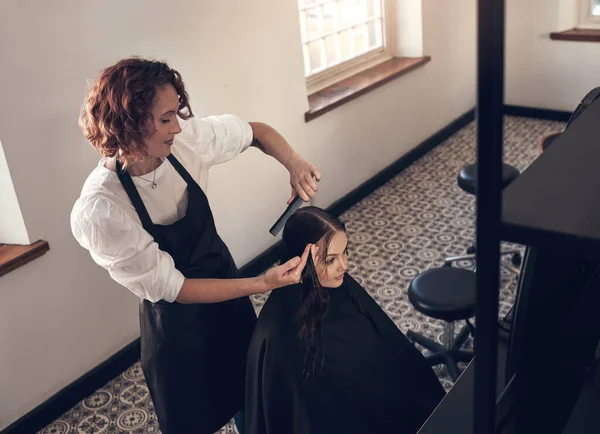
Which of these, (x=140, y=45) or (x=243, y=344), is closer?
(x=243, y=344)

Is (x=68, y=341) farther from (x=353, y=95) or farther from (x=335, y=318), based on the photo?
(x=353, y=95)

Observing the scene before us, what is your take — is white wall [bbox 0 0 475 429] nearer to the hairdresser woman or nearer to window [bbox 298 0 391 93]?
window [bbox 298 0 391 93]

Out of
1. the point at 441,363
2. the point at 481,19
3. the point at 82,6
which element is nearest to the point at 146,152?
the point at 82,6

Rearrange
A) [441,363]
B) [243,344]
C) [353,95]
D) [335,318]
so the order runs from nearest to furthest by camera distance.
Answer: [335,318]
[243,344]
[441,363]
[353,95]

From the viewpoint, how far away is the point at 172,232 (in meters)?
2.04

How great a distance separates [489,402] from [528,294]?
27cm

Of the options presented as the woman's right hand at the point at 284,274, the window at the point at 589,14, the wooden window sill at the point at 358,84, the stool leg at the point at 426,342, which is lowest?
the stool leg at the point at 426,342

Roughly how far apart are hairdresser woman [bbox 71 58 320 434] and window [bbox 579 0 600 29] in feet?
13.7

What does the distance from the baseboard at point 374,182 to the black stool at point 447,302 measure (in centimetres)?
116

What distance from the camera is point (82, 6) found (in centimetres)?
267

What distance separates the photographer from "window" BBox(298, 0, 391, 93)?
427 cm

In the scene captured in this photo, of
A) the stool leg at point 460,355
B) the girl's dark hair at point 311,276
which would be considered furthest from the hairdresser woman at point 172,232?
the stool leg at point 460,355

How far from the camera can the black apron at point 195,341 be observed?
2105mm

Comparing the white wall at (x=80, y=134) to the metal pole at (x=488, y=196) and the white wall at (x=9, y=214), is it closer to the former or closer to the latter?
the white wall at (x=9, y=214)
